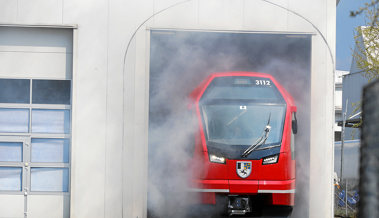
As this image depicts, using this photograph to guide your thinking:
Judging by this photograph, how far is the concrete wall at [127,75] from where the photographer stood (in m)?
6.01

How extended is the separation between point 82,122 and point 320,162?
2.60 m

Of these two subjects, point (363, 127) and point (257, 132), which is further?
point (257, 132)

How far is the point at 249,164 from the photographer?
18.7ft

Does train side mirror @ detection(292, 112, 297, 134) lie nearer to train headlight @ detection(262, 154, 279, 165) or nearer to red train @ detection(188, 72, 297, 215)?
red train @ detection(188, 72, 297, 215)

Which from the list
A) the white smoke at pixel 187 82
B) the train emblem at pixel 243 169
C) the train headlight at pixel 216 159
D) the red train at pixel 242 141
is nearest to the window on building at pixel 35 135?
the white smoke at pixel 187 82

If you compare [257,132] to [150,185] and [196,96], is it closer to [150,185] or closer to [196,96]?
[196,96]

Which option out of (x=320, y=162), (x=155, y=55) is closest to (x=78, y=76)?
(x=155, y=55)

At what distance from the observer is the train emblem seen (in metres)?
5.66

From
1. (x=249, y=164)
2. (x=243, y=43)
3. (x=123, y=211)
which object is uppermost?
(x=243, y=43)

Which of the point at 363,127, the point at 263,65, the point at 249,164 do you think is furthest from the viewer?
the point at 263,65

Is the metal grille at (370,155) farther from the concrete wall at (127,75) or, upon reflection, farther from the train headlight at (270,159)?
the concrete wall at (127,75)

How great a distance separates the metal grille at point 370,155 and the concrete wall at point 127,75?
13.0 feet

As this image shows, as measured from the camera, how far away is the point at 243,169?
5.68m

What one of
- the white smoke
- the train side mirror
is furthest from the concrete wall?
the train side mirror
